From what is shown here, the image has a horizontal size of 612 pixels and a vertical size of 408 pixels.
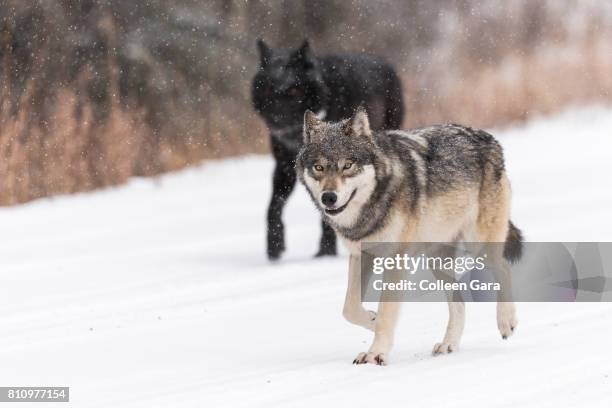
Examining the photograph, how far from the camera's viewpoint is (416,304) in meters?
6.71

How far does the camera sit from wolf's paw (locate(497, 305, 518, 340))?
541 cm

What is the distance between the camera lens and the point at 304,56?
8.65 metres

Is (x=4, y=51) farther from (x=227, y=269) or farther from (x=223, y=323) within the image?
(x=223, y=323)

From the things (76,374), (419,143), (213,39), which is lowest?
(76,374)

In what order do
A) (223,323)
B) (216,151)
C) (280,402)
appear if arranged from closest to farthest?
(280,402) → (223,323) → (216,151)

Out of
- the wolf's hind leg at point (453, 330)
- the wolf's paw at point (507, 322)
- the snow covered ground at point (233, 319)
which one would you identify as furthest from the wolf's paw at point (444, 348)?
the wolf's paw at point (507, 322)

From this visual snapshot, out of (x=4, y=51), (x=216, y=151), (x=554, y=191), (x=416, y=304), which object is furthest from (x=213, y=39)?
(x=416, y=304)

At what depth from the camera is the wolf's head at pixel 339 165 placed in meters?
4.96

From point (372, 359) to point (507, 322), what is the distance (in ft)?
2.82

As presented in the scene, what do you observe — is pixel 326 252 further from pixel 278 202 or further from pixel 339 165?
pixel 339 165

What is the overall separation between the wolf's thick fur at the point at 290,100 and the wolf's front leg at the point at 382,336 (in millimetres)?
3459

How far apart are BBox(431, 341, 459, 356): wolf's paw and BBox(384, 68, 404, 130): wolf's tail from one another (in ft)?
13.8

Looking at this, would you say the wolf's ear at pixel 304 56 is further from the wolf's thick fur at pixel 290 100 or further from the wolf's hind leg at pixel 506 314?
the wolf's hind leg at pixel 506 314

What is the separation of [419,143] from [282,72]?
324 centimetres
